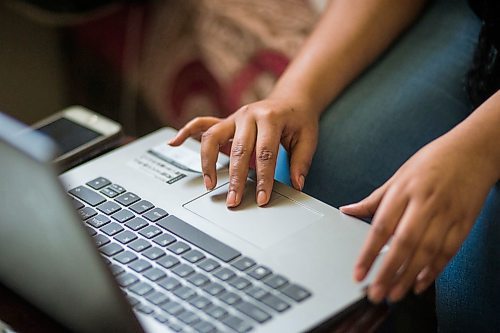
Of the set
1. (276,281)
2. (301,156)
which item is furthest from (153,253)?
(301,156)

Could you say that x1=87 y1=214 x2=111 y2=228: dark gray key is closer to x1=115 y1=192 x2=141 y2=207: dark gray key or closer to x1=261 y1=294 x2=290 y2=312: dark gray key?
x1=115 y1=192 x2=141 y2=207: dark gray key

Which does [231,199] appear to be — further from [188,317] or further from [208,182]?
[188,317]

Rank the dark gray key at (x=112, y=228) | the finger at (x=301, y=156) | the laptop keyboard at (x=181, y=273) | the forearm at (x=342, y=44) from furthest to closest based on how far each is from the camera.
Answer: the forearm at (x=342, y=44) < the finger at (x=301, y=156) < the dark gray key at (x=112, y=228) < the laptop keyboard at (x=181, y=273)

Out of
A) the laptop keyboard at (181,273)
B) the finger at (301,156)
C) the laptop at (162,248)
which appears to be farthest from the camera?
the finger at (301,156)

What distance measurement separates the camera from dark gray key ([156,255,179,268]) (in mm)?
636

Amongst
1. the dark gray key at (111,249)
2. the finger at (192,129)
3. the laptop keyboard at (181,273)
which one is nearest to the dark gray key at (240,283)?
the laptop keyboard at (181,273)

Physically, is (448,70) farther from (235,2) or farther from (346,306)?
(235,2)

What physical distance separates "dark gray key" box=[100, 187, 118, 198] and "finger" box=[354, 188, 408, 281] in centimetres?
25

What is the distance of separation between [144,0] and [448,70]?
3.12ft

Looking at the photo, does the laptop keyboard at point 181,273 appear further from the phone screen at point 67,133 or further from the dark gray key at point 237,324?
the phone screen at point 67,133

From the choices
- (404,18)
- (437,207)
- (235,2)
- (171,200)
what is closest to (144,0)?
(235,2)

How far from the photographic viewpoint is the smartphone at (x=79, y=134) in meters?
0.85

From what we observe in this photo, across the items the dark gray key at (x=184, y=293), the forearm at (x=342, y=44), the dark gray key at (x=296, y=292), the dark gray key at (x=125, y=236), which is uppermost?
the forearm at (x=342, y=44)

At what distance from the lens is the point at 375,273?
619 millimetres
